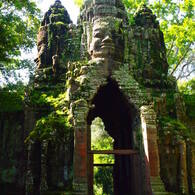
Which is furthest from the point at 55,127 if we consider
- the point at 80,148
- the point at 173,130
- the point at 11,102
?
the point at 11,102

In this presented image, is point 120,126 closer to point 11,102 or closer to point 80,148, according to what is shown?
point 80,148

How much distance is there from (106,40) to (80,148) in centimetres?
468

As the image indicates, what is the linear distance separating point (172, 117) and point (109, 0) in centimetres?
723

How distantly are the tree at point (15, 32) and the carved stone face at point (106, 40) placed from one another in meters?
4.34

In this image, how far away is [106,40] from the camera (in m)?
10.9

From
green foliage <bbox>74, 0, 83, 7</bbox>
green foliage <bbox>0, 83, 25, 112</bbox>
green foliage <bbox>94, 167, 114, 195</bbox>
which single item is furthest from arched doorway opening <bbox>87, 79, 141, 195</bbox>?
green foliage <bbox>74, 0, 83, 7</bbox>

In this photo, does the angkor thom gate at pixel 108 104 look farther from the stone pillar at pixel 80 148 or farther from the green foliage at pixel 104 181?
the green foliage at pixel 104 181

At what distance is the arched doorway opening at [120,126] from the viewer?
10.2 metres

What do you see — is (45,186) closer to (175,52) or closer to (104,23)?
(104,23)

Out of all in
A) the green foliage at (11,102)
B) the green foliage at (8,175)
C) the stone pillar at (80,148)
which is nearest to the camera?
the stone pillar at (80,148)

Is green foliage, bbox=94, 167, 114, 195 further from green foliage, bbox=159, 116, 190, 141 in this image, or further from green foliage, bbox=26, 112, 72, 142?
green foliage, bbox=26, 112, 72, 142

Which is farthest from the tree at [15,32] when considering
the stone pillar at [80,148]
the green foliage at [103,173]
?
the green foliage at [103,173]

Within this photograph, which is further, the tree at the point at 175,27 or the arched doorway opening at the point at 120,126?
the tree at the point at 175,27

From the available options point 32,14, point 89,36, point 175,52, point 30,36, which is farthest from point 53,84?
point 175,52
